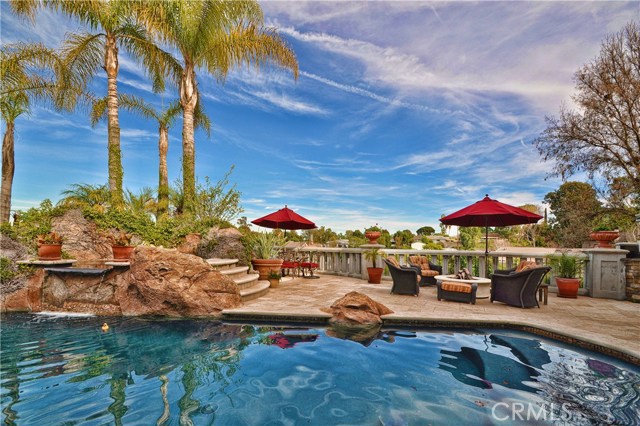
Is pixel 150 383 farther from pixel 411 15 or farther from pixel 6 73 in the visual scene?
pixel 6 73

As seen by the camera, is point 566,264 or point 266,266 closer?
point 566,264

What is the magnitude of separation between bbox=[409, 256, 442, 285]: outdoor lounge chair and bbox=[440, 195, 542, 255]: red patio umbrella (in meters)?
1.64

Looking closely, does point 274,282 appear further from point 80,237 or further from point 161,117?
point 161,117

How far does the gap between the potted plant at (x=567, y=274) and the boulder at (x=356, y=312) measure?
16.7 ft

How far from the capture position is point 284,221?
10.9 meters

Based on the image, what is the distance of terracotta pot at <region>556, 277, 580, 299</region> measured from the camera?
7.72 meters

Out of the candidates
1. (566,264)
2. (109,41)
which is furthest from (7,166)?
(566,264)

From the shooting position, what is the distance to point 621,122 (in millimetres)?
13898

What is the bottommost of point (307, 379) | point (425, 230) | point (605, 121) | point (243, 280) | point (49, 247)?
point (307, 379)

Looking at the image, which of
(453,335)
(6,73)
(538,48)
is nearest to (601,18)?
(538,48)

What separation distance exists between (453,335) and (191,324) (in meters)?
4.89

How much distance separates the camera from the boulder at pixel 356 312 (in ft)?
19.0

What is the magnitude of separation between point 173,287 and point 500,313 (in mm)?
6745

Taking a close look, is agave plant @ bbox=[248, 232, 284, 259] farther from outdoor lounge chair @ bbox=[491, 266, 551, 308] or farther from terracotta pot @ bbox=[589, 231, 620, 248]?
terracotta pot @ bbox=[589, 231, 620, 248]
